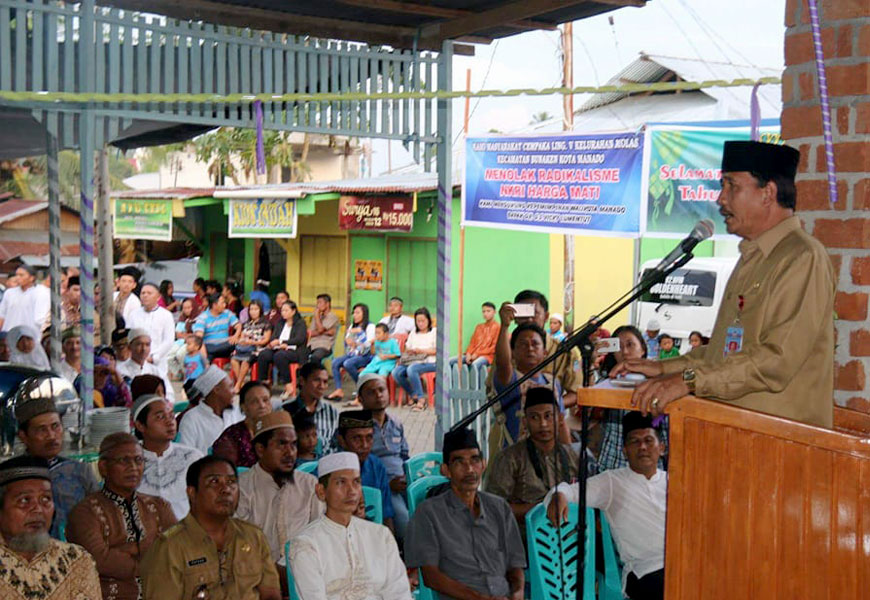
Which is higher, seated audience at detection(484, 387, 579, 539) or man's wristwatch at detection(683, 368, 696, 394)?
man's wristwatch at detection(683, 368, 696, 394)

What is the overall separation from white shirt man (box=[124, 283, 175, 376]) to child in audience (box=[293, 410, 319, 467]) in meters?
4.67

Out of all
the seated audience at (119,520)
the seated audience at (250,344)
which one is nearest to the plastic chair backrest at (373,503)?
the seated audience at (119,520)

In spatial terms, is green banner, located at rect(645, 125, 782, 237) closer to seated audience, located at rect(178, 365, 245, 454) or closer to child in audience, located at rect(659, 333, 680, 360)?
child in audience, located at rect(659, 333, 680, 360)

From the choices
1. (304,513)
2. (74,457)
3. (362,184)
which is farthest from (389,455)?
(362,184)

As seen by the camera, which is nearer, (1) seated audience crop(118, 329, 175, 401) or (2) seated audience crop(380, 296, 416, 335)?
(1) seated audience crop(118, 329, 175, 401)

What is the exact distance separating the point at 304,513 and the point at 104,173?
759 cm

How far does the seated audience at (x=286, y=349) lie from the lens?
14.8 m

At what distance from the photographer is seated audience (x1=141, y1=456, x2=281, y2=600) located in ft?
13.9

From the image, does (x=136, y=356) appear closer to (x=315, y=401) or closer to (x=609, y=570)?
(x=315, y=401)

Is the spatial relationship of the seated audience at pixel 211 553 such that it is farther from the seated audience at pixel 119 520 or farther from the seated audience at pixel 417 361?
→ the seated audience at pixel 417 361

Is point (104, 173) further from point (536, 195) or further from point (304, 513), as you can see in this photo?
point (304, 513)

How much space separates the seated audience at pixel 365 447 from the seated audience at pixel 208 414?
1019 millimetres

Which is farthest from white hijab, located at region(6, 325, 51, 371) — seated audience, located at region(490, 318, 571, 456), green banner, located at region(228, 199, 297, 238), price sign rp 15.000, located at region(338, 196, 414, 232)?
green banner, located at region(228, 199, 297, 238)

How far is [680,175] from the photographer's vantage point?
957cm
